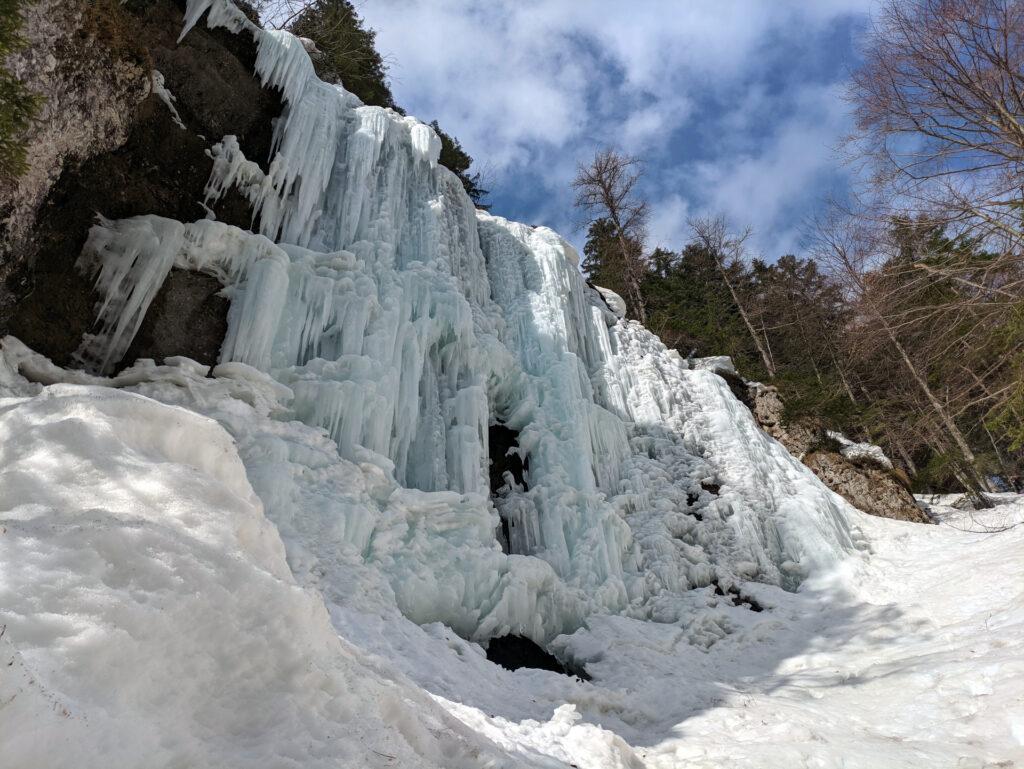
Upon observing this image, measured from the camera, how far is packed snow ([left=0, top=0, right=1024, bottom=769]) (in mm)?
2100

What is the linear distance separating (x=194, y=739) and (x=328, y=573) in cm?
468

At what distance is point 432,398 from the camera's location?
10539mm

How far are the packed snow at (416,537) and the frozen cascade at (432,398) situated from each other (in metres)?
0.05

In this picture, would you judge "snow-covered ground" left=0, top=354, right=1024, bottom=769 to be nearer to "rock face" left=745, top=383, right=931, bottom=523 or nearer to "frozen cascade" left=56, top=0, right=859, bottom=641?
"frozen cascade" left=56, top=0, right=859, bottom=641

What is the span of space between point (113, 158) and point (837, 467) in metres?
16.2

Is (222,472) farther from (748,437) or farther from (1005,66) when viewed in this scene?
(748,437)

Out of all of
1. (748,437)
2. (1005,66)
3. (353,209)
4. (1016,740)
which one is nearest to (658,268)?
(748,437)

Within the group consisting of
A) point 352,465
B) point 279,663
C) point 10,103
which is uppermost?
point 10,103

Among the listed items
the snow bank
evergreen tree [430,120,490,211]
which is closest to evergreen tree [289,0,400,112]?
evergreen tree [430,120,490,211]

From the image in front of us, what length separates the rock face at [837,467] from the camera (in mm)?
14648

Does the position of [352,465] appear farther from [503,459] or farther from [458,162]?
[458,162]

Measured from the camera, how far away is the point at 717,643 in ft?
30.0

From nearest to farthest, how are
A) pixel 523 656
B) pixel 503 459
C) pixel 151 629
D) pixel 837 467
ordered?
pixel 151 629 → pixel 523 656 → pixel 503 459 → pixel 837 467

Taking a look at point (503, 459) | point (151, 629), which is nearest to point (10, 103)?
point (151, 629)
